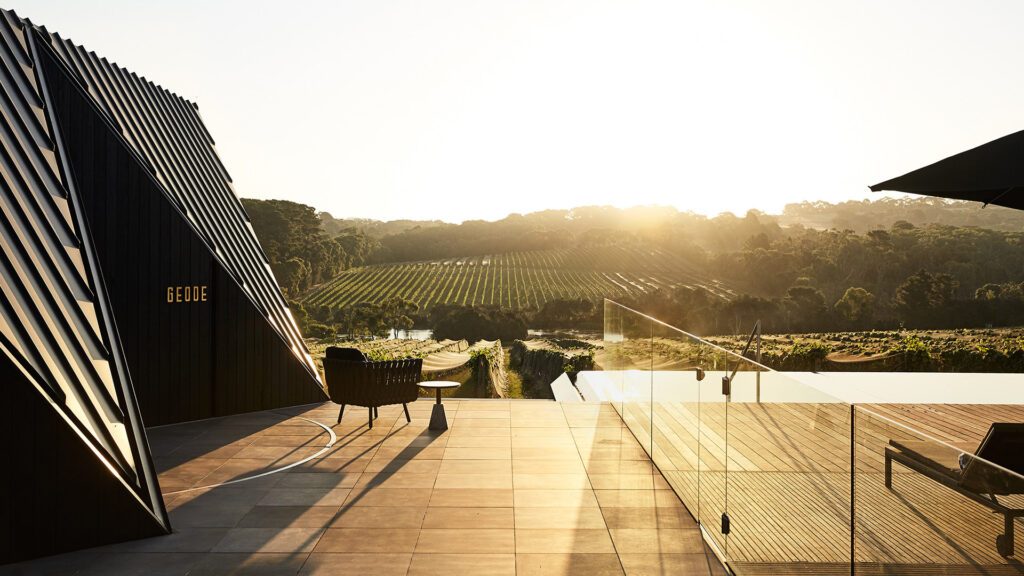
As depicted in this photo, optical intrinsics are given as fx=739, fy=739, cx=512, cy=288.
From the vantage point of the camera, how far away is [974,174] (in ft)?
14.4

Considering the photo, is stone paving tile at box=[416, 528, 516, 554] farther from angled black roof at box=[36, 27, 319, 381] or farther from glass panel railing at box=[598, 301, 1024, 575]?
angled black roof at box=[36, 27, 319, 381]

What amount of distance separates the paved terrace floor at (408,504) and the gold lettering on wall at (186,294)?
1.31 meters

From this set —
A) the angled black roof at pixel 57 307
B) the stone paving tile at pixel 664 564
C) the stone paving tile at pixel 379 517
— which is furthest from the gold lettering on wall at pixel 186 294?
the stone paving tile at pixel 664 564

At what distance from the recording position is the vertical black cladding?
7238mm

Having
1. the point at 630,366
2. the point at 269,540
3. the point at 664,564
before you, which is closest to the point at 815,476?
the point at 664,564

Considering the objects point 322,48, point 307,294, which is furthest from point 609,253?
point 322,48

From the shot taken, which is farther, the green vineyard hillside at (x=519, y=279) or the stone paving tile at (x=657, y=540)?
the green vineyard hillside at (x=519, y=279)

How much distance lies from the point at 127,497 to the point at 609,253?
8008 cm

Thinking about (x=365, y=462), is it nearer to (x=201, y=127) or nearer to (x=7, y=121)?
(x=7, y=121)

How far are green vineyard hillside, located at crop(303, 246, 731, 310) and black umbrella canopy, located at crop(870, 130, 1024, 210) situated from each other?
57322mm

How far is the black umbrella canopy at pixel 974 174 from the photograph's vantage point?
4.24 metres

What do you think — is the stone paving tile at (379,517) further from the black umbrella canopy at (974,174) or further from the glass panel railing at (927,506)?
the black umbrella canopy at (974,174)

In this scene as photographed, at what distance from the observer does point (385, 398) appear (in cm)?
743

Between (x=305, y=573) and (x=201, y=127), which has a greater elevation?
(x=201, y=127)
